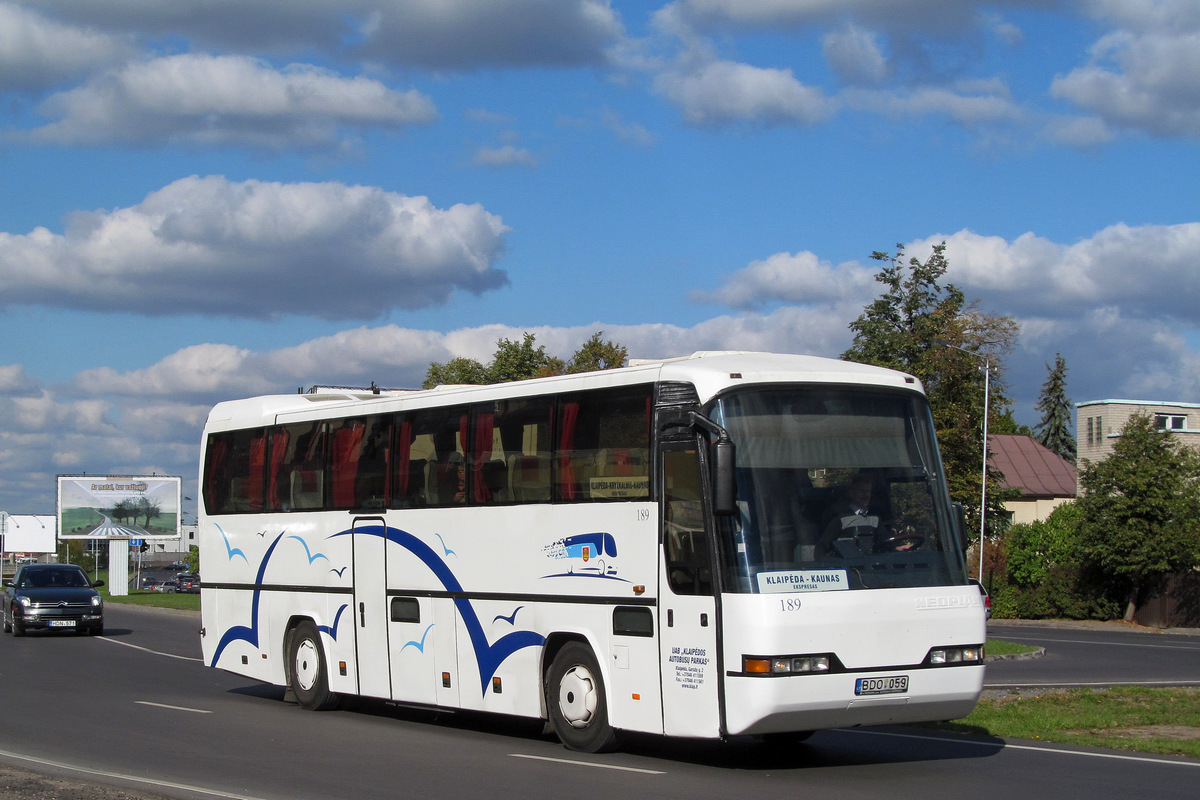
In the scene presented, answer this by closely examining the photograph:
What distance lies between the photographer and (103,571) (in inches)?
5556

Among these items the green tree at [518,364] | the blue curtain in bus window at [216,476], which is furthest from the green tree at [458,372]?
the blue curtain in bus window at [216,476]

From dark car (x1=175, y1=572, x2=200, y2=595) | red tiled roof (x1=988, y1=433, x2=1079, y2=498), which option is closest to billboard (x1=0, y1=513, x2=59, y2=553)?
dark car (x1=175, y1=572, x2=200, y2=595)

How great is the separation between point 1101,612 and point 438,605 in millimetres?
36955

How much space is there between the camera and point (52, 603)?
3142 centimetres

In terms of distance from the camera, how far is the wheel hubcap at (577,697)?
1224 centimetres

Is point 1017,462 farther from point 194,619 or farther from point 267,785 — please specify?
point 267,785

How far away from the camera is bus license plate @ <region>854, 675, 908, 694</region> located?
1061cm

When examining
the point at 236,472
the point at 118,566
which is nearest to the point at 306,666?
the point at 236,472

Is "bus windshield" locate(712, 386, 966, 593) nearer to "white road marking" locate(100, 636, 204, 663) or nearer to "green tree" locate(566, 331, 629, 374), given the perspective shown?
"white road marking" locate(100, 636, 204, 663)

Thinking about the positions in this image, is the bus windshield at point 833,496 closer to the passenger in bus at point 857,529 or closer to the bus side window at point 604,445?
the passenger in bus at point 857,529

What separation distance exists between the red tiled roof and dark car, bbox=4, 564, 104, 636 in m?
56.4

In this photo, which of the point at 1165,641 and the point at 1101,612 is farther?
the point at 1101,612

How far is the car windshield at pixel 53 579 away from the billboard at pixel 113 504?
62370mm

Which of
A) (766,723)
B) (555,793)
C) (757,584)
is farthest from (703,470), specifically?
(555,793)
